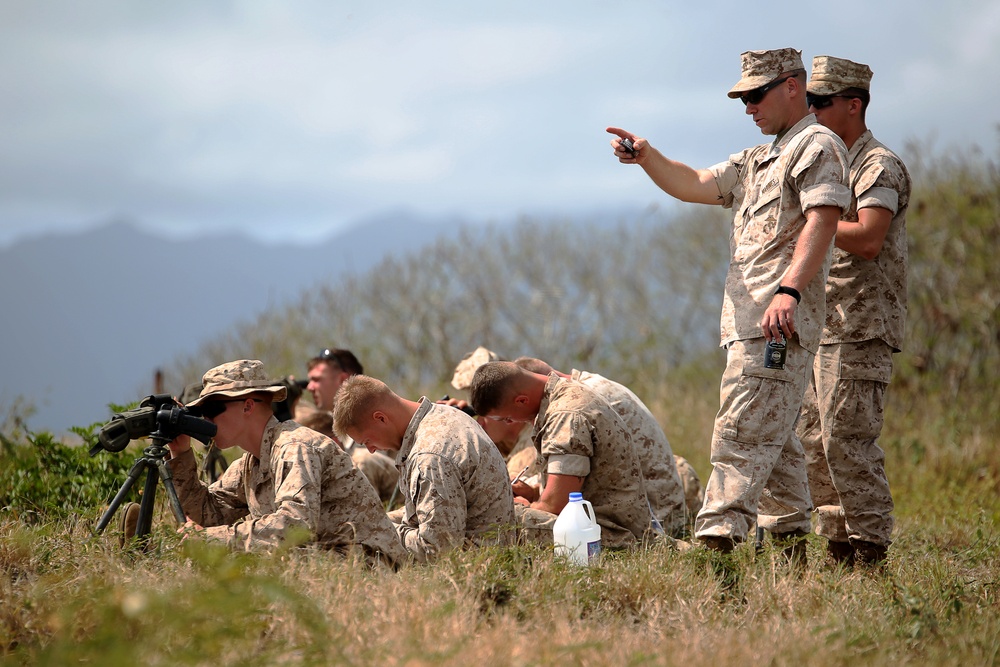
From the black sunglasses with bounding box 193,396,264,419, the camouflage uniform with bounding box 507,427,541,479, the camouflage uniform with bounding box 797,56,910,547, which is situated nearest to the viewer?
the black sunglasses with bounding box 193,396,264,419

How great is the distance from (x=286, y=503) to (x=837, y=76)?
133 inches

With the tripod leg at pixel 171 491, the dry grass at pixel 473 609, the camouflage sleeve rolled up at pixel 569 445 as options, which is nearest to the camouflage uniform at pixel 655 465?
the camouflage sleeve rolled up at pixel 569 445

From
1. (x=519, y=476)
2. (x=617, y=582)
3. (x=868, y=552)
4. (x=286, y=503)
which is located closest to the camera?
(x=617, y=582)

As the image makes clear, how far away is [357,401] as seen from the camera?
4746 millimetres

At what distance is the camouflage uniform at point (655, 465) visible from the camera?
560cm

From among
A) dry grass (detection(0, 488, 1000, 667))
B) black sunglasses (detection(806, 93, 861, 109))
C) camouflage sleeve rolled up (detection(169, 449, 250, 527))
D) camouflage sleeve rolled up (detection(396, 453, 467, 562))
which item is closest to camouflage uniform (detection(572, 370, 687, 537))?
dry grass (detection(0, 488, 1000, 667))

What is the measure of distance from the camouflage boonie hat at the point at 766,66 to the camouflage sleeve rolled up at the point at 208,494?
3056 millimetres

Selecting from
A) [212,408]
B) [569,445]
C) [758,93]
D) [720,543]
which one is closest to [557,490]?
[569,445]

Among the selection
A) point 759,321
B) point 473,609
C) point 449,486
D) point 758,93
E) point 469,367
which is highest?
point 758,93

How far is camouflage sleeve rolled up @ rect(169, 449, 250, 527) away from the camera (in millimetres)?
4949

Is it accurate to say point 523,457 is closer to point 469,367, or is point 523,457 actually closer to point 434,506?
point 469,367

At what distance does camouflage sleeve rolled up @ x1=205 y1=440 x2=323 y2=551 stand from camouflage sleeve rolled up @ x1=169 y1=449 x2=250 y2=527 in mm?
607

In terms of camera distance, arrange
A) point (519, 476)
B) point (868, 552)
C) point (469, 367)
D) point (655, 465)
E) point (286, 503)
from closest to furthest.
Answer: point (286, 503)
point (868, 552)
point (655, 465)
point (519, 476)
point (469, 367)

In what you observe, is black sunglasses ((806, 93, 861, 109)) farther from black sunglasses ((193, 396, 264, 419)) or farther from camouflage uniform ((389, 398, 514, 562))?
black sunglasses ((193, 396, 264, 419))
